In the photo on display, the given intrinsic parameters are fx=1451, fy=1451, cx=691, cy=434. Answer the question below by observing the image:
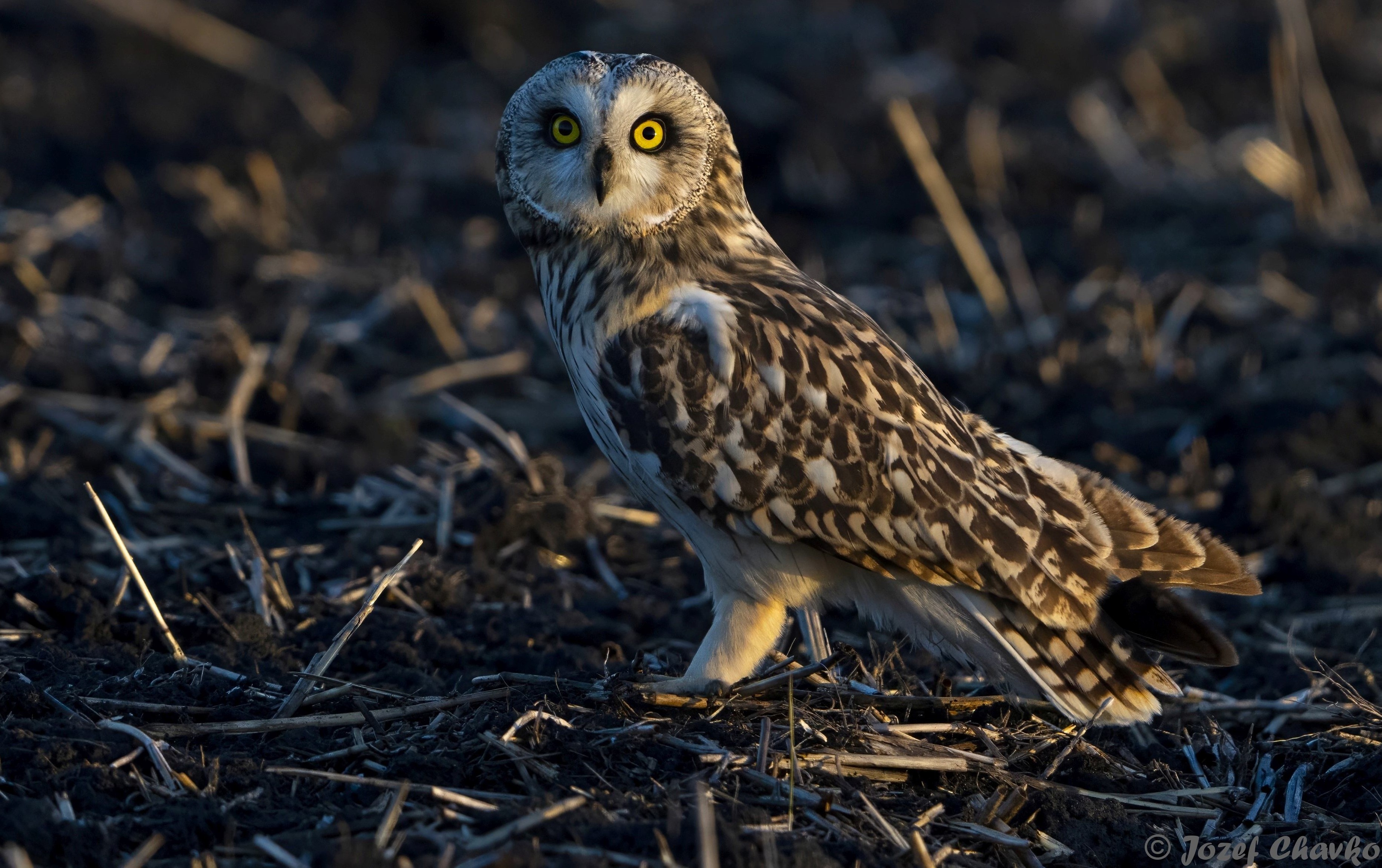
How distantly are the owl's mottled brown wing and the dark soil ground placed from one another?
0.43 m

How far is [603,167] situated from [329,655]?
1.60 meters

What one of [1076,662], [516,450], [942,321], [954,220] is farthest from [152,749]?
[954,220]

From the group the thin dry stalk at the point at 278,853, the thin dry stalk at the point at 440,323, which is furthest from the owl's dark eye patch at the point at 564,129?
the thin dry stalk at the point at 440,323

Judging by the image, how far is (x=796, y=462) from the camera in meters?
4.06

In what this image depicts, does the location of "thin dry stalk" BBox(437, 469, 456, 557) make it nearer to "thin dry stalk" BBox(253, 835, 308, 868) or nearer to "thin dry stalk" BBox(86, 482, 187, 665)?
"thin dry stalk" BBox(86, 482, 187, 665)

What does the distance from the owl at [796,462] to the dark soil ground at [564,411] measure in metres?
0.28

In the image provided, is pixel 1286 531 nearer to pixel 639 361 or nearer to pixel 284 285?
pixel 639 361

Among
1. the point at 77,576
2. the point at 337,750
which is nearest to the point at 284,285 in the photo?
the point at 77,576

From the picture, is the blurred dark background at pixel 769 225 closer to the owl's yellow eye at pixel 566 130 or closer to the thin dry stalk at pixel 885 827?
the owl's yellow eye at pixel 566 130

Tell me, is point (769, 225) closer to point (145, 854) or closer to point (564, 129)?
point (564, 129)

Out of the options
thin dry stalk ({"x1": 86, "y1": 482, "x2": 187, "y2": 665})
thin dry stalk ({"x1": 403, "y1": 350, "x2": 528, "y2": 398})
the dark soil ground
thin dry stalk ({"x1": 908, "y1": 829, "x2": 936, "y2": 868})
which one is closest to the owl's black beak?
the dark soil ground

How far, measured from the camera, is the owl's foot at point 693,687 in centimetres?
402

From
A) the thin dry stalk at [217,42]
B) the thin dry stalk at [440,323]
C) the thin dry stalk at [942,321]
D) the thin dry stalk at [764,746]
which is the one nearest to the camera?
the thin dry stalk at [764,746]

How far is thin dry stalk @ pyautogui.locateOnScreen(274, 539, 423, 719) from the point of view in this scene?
387 cm
